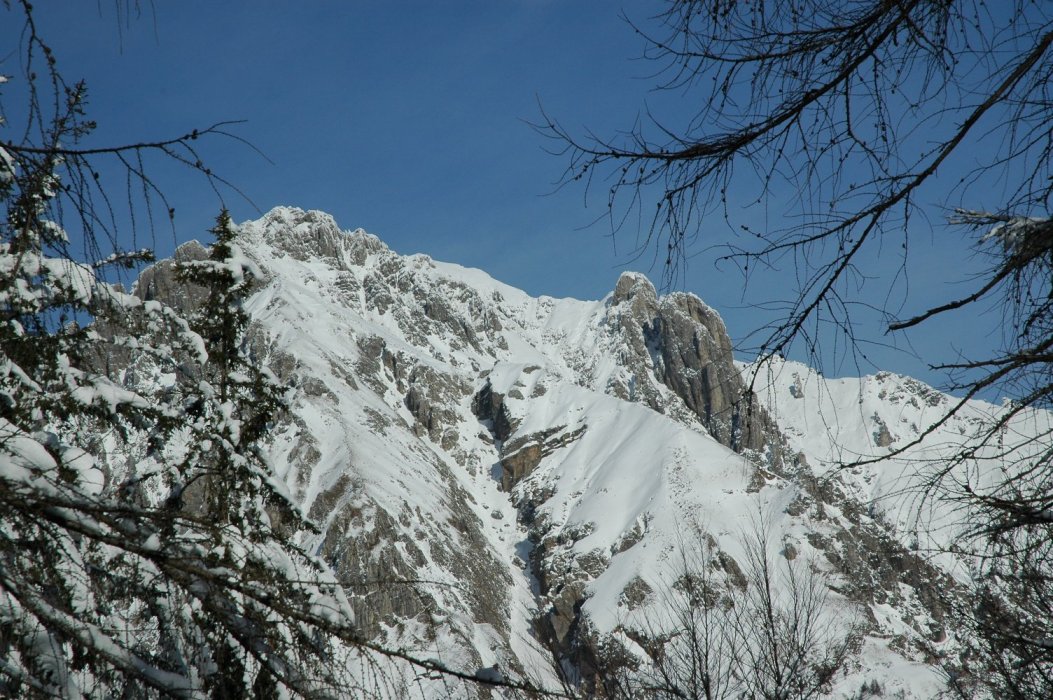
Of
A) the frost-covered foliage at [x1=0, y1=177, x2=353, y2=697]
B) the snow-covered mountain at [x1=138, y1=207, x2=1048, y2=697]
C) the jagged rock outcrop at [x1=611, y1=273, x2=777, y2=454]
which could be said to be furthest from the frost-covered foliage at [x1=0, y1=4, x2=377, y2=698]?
the jagged rock outcrop at [x1=611, y1=273, x2=777, y2=454]

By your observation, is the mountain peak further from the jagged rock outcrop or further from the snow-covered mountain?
the jagged rock outcrop

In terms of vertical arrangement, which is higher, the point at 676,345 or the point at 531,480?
the point at 676,345

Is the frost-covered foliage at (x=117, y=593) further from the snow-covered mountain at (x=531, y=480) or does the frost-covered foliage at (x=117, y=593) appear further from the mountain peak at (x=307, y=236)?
the mountain peak at (x=307, y=236)

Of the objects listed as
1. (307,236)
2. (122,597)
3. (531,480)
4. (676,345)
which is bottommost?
(122,597)

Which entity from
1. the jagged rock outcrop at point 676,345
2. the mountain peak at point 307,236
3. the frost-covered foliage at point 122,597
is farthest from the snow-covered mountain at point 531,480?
the frost-covered foliage at point 122,597

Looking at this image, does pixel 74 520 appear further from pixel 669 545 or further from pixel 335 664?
pixel 669 545

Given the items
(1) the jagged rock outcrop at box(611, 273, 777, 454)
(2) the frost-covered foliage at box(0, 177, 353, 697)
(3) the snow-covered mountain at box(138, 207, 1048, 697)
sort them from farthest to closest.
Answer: (1) the jagged rock outcrop at box(611, 273, 777, 454) < (3) the snow-covered mountain at box(138, 207, 1048, 697) < (2) the frost-covered foliage at box(0, 177, 353, 697)

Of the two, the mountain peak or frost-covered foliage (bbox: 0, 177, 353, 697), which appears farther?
the mountain peak

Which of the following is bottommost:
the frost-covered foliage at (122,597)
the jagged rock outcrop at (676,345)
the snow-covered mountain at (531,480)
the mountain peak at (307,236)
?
the frost-covered foliage at (122,597)

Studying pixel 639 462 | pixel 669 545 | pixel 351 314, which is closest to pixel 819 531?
pixel 669 545

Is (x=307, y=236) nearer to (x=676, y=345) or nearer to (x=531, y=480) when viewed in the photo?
(x=676, y=345)

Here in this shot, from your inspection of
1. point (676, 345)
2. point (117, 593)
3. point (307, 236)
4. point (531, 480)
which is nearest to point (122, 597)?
point (117, 593)

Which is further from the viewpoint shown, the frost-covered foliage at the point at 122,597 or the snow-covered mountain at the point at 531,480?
the snow-covered mountain at the point at 531,480

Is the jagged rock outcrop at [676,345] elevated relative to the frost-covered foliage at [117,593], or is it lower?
elevated
